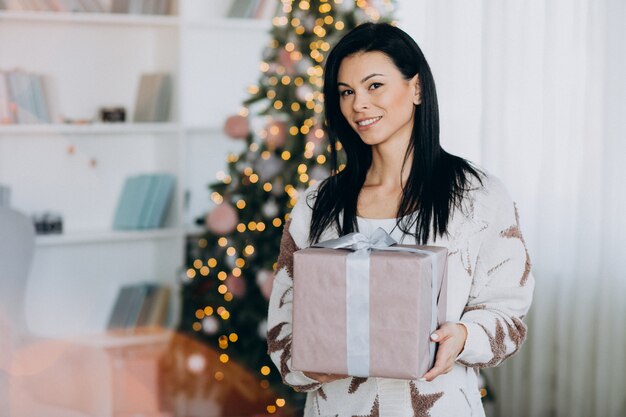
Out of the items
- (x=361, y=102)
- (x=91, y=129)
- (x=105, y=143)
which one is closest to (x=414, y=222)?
Result: (x=361, y=102)

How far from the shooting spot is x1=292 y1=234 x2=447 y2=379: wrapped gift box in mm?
1212

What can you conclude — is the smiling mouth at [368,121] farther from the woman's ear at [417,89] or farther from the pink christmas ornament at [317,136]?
the pink christmas ornament at [317,136]

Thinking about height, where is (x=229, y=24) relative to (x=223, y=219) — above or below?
above

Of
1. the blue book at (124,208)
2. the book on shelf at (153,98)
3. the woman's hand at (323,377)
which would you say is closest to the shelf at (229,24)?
the book on shelf at (153,98)

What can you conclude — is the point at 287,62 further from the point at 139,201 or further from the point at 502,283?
the point at 502,283

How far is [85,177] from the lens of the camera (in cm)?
391

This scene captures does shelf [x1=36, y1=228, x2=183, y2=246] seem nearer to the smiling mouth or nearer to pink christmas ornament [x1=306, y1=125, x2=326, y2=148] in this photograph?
pink christmas ornament [x1=306, y1=125, x2=326, y2=148]

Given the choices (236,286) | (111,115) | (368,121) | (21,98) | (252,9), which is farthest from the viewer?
(252,9)

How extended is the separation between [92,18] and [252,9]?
82 cm

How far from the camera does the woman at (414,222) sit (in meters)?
1.40

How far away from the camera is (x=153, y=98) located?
12.7ft

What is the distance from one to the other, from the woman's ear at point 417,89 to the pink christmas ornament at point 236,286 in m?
1.93

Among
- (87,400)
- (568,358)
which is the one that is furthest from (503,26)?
(87,400)

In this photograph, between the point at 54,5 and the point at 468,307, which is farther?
the point at 54,5
